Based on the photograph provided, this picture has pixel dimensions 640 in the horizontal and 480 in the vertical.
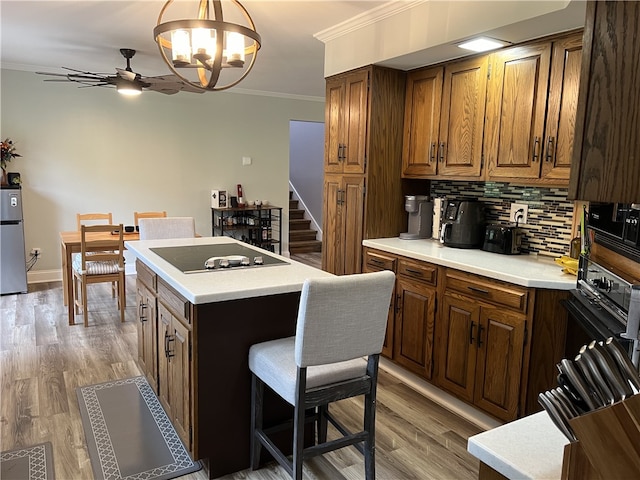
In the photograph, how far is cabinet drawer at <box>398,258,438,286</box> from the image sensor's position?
289 cm

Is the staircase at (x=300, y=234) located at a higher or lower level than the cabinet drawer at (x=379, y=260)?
lower

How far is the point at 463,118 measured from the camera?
9.95ft

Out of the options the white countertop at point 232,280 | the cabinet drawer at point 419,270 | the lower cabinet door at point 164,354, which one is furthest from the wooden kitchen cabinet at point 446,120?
the lower cabinet door at point 164,354

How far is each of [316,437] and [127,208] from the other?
15.2 feet

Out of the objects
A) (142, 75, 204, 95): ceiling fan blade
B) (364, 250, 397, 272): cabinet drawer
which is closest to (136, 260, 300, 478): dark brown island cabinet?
(364, 250, 397, 272): cabinet drawer

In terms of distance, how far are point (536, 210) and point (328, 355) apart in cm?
190

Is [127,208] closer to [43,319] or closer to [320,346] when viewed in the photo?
[43,319]

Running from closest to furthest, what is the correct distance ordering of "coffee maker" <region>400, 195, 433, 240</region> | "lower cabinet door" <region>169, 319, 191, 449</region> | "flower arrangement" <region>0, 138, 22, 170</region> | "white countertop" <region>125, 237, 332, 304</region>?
"white countertop" <region>125, 237, 332, 304</region> → "lower cabinet door" <region>169, 319, 191, 449</region> → "coffee maker" <region>400, 195, 433, 240</region> → "flower arrangement" <region>0, 138, 22, 170</region>

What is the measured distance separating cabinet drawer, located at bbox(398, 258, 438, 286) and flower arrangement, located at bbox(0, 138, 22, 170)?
4583mm

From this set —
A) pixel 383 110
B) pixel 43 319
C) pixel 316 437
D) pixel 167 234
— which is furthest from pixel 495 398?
pixel 43 319

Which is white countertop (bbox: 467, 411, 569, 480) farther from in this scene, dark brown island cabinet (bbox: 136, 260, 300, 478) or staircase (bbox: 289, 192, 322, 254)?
staircase (bbox: 289, 192, 322, 254)

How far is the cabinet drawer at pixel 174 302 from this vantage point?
2.04 metres

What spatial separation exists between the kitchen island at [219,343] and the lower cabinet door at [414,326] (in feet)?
2.90

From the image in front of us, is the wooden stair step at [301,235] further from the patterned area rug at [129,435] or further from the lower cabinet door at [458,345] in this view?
the lower cabinet door at [458,345]
